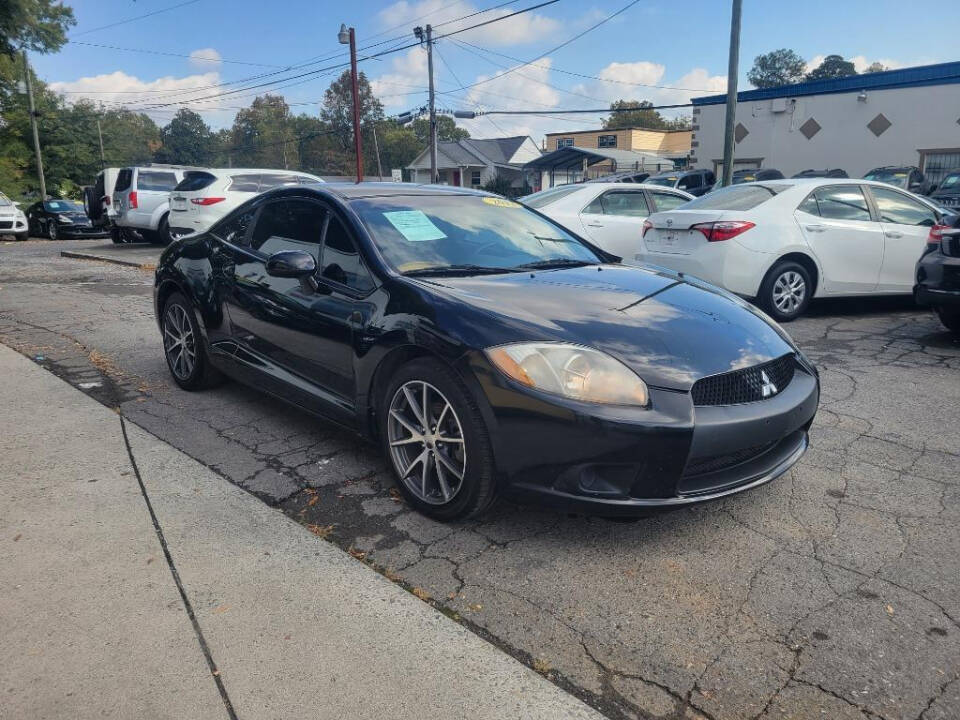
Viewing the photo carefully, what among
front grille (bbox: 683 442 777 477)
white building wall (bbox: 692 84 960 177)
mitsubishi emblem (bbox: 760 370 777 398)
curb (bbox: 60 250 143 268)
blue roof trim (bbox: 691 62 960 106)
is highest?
blue roof trim (bbox: 691 62 960 106)

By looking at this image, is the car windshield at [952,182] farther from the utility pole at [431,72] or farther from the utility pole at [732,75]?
the utility pole at [431,72]

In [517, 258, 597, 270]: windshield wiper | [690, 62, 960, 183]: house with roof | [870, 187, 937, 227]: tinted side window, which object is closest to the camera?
[517, 258, 597, 270]: windshield wiper

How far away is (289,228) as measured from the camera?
4.09 meters

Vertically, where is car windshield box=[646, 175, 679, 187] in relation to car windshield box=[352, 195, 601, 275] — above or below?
above

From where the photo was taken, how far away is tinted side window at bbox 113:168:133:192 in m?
15.6

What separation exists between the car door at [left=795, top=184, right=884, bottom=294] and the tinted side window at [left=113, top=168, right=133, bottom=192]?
13.9 metres

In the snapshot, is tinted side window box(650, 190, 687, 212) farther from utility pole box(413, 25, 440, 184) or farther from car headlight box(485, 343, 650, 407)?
utility pole box(413, 25, 440, 184)

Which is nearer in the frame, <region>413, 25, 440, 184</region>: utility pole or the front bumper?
the front bumper

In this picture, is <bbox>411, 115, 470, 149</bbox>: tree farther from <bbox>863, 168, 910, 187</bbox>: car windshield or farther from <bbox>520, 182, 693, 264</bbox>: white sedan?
<bbox>520, 182, 693, 264</bbox>: white sedan

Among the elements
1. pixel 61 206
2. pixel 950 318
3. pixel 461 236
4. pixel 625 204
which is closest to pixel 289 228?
pixel 461 236

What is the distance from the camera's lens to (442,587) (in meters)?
2.63

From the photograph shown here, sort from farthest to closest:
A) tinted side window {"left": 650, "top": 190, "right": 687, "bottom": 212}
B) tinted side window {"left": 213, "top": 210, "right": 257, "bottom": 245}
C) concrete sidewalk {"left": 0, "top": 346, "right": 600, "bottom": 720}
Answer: tinted side window {"left": 650, "top": 190, "right": 687, "bottom": 212} → tinted side window {"left": 213, "top": 210, "right": 257, "bottom": 245} → concrete sidewalk {"left": 0, "top": 346, "right": 600, "bottom": 720}

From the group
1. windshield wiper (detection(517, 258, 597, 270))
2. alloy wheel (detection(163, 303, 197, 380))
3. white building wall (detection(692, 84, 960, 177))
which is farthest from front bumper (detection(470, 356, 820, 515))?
Result: white building wall (detection(692, 84, 960, 177))

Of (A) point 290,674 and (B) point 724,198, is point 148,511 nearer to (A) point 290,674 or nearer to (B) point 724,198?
(A) point 290,674
